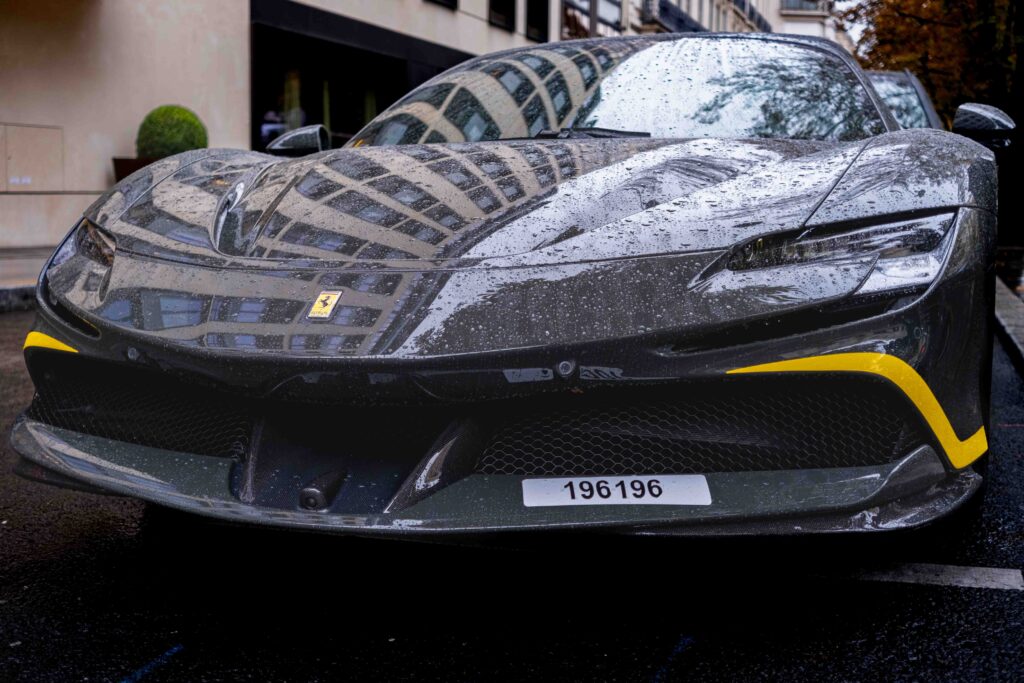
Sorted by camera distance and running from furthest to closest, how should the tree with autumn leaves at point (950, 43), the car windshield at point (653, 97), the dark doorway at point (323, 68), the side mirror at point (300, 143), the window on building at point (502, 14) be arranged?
the window on building at point (502, 14) < the dark doorway at point (323, 68) < the tree with autumn leaves at point (950, 43) < the side mirror at point (300, 143) < the car windshield at point (653, 97)

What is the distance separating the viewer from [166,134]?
10961 mm

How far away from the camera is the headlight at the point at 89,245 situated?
7.93ft

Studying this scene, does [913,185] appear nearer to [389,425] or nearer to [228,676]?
[389,425]

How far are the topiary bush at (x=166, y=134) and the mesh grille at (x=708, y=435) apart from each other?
31.6ft

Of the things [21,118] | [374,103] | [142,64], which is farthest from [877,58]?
[21,118]

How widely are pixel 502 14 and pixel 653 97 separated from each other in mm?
17768

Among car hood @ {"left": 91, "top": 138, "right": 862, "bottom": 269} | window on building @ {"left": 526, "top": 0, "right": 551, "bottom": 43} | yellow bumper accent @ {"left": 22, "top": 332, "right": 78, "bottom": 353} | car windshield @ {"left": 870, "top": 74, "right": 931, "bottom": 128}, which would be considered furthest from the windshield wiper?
window on building @ {"left": 526, "top": 0, "right": 551, "bottom": 43}

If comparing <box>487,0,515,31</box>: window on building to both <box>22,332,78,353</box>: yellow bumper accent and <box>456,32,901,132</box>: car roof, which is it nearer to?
<box>456,32,901,132</box>: car roof

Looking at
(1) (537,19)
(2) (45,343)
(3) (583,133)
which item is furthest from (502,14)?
(2) (45,343)

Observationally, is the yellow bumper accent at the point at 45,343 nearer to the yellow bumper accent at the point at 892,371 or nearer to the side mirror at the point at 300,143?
the yellow bumper accent at the point at 892,371

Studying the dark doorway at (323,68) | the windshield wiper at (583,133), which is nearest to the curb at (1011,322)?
the windshield wiper at (583,133)

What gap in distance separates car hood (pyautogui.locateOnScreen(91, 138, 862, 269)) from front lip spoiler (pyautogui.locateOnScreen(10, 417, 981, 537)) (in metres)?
0.44

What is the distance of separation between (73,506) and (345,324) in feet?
4.37

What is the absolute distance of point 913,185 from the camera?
221 centimetres
